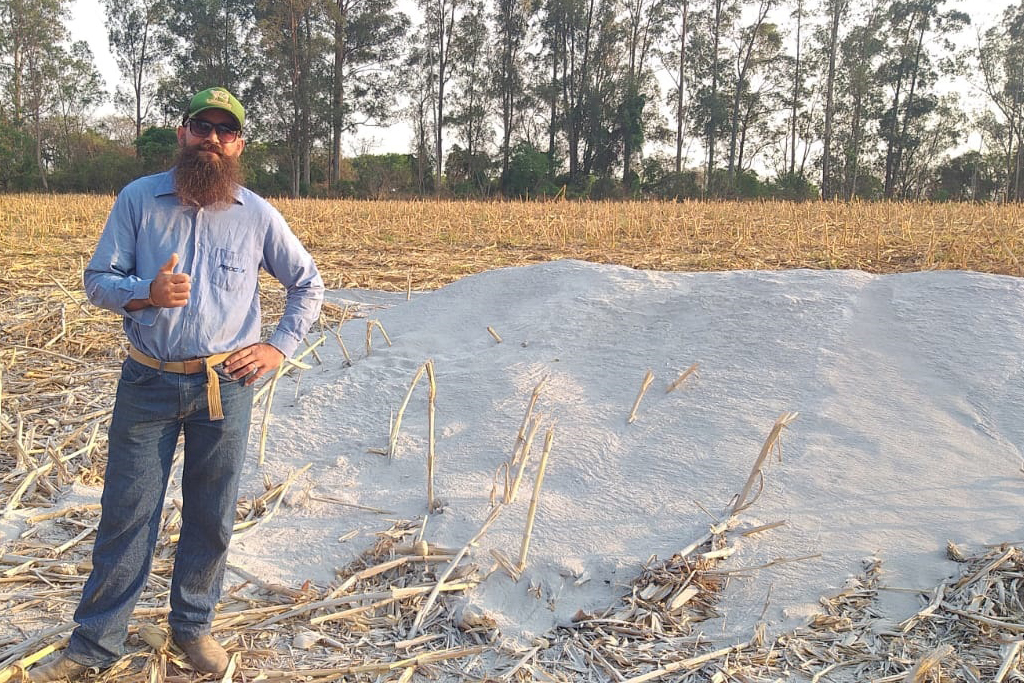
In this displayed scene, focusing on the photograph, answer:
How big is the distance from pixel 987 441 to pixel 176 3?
139 feet

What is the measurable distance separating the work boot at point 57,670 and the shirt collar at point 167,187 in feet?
4.00

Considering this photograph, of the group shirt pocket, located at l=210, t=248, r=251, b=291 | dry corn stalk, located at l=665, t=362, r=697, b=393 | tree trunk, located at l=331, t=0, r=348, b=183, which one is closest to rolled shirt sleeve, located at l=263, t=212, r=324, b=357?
shirt pocket, located at l=210, t=248, r=251, b=291

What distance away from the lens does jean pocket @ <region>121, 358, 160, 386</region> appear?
1930 millimetres

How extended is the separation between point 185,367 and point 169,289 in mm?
220

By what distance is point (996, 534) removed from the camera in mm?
2746

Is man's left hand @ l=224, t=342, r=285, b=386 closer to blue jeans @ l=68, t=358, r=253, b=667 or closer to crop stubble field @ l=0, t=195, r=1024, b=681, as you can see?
blue jeans @ l=68, t=358, r=253, b=667

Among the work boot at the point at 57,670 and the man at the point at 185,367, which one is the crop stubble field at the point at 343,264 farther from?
the man at the point at 185,367

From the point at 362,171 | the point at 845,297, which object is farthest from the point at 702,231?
the point at 362,171

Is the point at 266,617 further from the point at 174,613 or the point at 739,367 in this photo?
the point at 739,367

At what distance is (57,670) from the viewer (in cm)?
203

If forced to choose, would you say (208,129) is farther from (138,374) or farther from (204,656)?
(204,656)

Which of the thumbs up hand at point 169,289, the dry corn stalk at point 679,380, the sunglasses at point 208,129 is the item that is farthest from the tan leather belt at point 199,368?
the dry corn stalk at point 679,380

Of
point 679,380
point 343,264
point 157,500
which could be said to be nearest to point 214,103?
point 157,500

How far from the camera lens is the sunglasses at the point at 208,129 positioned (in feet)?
6.61
